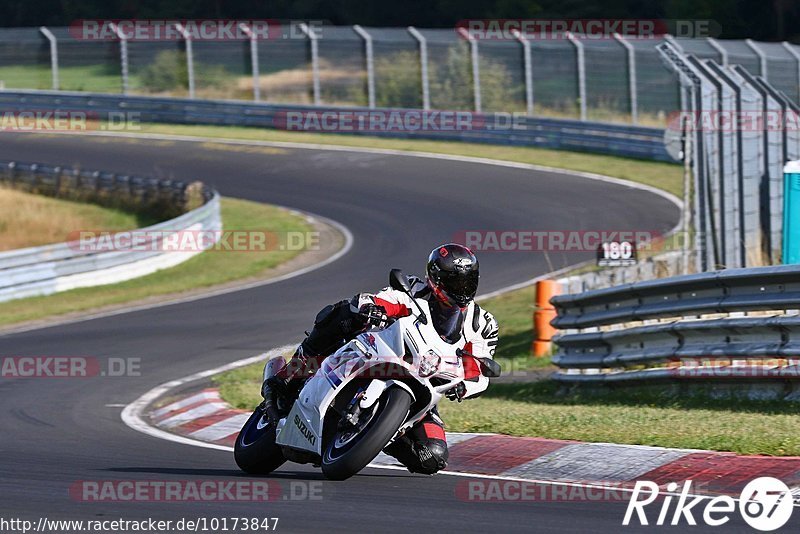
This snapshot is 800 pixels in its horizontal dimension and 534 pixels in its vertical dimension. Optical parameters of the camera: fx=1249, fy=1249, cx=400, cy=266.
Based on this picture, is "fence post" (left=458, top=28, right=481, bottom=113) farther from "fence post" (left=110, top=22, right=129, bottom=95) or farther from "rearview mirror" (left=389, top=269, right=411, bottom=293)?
"rearview mirror" (left=389, top=269, right=411, bottom=293)

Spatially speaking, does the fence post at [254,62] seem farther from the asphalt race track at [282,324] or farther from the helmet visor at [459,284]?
the helmet visor at [459,284]

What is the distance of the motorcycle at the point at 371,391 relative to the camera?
21.9ft

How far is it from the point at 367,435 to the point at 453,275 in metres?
0.97

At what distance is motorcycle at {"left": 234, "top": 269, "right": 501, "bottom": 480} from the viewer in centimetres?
667

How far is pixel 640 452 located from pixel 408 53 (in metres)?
29.9

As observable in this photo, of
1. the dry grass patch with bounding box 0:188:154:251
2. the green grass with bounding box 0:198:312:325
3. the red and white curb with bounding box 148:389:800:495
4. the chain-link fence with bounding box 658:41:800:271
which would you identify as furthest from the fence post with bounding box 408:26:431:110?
the red and white curb with bounding box 148:389:800:495

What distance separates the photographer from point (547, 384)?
12305 mm

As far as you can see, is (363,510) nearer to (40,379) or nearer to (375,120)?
(40,379)

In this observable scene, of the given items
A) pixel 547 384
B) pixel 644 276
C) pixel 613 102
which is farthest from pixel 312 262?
pixel 613 102

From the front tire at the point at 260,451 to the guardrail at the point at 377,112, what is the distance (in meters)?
23.5

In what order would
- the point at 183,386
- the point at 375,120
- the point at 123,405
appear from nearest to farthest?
the point at 123,405
the point at 183,386
the point at 375,120

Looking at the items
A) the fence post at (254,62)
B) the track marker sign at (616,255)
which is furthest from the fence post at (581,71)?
the track marker sign at (616,255)

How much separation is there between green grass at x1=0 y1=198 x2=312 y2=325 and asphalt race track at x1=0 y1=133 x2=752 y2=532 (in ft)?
3.57

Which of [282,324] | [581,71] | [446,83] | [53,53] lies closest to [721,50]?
[581,71]
